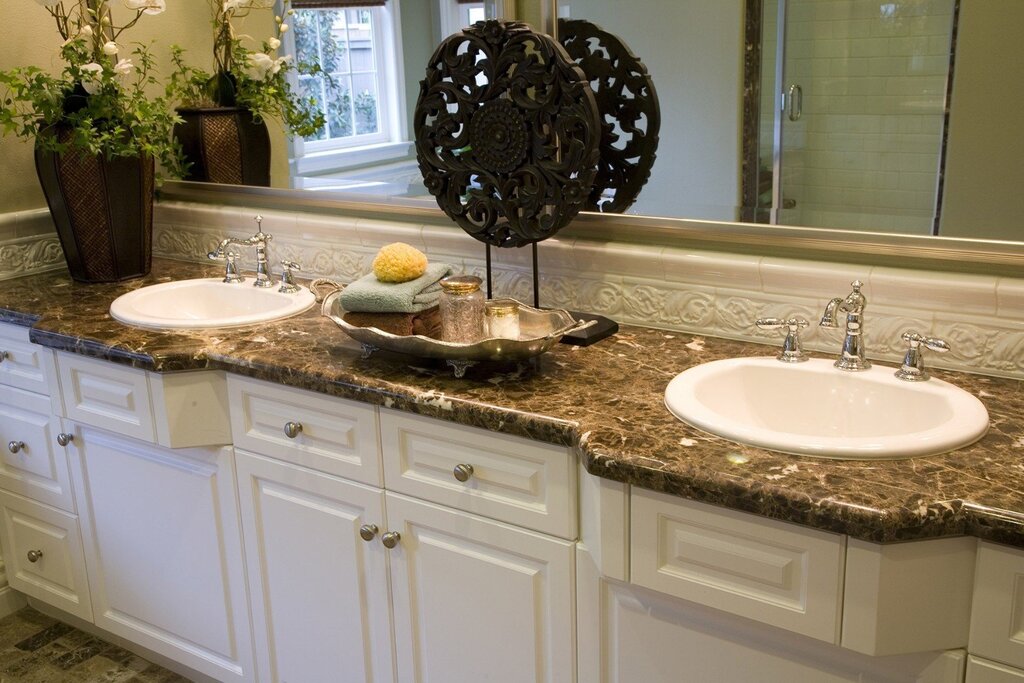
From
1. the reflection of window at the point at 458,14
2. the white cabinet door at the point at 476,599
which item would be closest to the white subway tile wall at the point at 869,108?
the reflection of window at the point at 458,14

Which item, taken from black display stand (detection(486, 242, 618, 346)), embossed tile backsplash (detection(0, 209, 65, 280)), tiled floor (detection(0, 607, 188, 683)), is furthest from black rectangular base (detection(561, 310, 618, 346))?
embossed tile backsplash (detection(0, 209, 65, 280))

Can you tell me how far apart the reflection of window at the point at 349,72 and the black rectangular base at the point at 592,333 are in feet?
2.03

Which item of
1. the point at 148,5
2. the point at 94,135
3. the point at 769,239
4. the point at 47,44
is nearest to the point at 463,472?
the point at 769,239

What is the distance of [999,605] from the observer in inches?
49.1

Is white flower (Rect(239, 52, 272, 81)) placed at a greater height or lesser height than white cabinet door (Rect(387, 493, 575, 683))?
greater

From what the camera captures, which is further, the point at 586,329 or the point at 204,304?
the point at 204,304

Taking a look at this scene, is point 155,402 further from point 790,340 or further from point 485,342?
point 790,340

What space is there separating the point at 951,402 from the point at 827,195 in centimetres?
43

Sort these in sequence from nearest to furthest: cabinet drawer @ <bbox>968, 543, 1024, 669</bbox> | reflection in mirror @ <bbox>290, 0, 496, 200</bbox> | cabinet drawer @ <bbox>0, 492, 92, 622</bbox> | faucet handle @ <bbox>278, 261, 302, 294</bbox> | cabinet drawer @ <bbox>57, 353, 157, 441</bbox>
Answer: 1. cabinet drawer @ <bbox>968, 543, 1024, 669</bbox>
2. cabinet drawer @ <bbox>57, 353, 157, 441</bbox>
3. reflection in mirror @ <bbox>290, 0, 496, 200</bbox>
4. faucet handle @ <bbox>278, 261, 302, 294</bbox>
5. cabinet drawer @ <bbox>0, 492, 92, 622</bbox>

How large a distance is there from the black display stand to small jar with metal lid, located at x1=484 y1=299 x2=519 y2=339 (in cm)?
10

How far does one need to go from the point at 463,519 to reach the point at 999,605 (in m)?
0.80

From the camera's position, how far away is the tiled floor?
244cm

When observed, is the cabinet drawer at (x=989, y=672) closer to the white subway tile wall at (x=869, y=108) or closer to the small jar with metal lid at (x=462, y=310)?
the white subway tile wall at (x=869, y=108)

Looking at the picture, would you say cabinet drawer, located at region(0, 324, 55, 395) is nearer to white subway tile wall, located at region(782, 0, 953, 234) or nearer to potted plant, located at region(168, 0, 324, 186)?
potted plant, located at region(168, 0, 324, 186)
